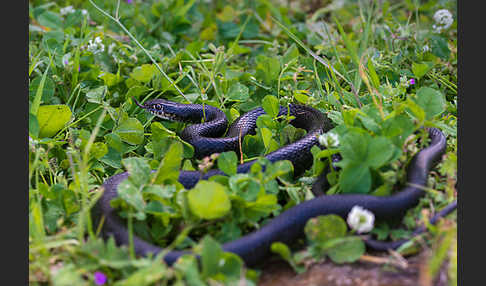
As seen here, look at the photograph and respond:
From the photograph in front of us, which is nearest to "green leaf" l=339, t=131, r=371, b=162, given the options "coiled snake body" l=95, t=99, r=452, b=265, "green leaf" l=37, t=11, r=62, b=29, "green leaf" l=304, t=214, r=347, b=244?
"coiled snake body" l=95, t=99, r=452, b=265

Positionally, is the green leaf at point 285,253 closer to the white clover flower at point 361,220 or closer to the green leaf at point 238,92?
the white clover flower at point 361,220

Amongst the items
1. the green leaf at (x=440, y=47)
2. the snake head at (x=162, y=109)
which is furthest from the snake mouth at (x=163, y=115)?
the green leaf at (x=440, y=47)

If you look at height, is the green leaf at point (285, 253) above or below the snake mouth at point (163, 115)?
above

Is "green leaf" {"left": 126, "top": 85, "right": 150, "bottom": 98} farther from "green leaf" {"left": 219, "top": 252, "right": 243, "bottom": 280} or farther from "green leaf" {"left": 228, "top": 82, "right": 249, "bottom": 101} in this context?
"green leaf" {"left": 219, "top": 252, "right": 243, "bottom": 280}

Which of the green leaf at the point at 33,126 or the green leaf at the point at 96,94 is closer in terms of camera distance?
the green leaf at the point at 33,126

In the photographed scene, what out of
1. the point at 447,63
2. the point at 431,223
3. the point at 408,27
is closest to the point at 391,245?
the point at 431,223

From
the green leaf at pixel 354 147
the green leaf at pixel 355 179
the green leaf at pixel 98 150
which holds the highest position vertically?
the green leaf at pixel 354 147
